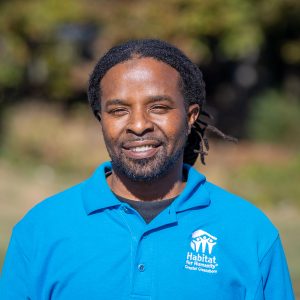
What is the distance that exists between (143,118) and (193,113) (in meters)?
0.34

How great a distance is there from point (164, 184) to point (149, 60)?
46cm

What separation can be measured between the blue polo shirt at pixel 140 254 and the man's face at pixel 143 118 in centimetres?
15

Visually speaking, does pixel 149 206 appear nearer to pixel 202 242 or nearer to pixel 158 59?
pixel 202 242

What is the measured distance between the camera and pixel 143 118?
294 cm

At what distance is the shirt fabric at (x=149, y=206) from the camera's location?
3.00 meters

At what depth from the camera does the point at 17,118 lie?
17312 mm

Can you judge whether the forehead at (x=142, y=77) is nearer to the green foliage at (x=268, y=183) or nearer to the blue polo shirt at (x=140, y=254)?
the blue polo shirt at (x=140, y=254)

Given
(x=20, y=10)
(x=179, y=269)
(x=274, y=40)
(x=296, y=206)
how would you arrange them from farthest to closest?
(x=274, y=40) < (x=20, y=10) < (x=296, y=206) < (x=179, y=269)

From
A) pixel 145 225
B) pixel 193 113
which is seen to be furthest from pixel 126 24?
pixel 145 225

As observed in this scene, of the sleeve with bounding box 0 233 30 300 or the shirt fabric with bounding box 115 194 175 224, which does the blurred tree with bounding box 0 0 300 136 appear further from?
the sleeve with bounding box 0 233 30 300

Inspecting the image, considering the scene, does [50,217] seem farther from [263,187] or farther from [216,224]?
[263,187]

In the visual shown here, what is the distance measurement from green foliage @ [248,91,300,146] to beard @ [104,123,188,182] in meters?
13.8

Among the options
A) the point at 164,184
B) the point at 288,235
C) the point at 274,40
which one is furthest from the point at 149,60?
the point at 274,40

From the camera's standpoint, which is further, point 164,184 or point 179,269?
point 164,184
